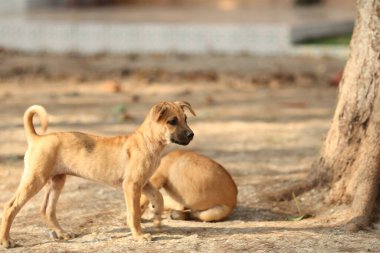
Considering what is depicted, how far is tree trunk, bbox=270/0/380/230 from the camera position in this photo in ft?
21.3

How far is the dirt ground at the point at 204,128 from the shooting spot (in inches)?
234

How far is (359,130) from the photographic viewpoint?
6.67m

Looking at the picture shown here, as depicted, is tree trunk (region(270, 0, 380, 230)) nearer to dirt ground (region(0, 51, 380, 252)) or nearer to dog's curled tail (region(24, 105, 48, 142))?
dirt ground (region(0, 51, 380, 252))

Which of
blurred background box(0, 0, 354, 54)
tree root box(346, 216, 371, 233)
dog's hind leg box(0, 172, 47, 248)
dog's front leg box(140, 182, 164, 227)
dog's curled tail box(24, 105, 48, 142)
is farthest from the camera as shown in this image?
blurred background box(0, 0, 354, 54)

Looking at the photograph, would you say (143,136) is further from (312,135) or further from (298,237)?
(312,135)

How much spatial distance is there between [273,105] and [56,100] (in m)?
2.78

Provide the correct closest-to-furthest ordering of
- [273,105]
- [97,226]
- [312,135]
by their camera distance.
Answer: [97,226] < [312,135] < [273,105]

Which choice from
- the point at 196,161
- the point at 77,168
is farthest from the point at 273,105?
the point at 77,168

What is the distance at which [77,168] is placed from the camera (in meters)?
5.92

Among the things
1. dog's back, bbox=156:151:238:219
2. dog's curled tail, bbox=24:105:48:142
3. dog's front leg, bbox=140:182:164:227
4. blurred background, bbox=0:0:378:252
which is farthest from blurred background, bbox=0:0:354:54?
dog's curled tail, bbox=24:105:48:142

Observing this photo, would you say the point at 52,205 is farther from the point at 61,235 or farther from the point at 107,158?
the point at 107,158

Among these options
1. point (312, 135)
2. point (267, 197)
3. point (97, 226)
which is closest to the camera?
point (97, 226)

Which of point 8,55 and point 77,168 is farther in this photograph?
point 8,55

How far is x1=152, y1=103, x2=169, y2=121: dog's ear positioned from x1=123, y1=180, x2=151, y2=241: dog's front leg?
1.48 feet
